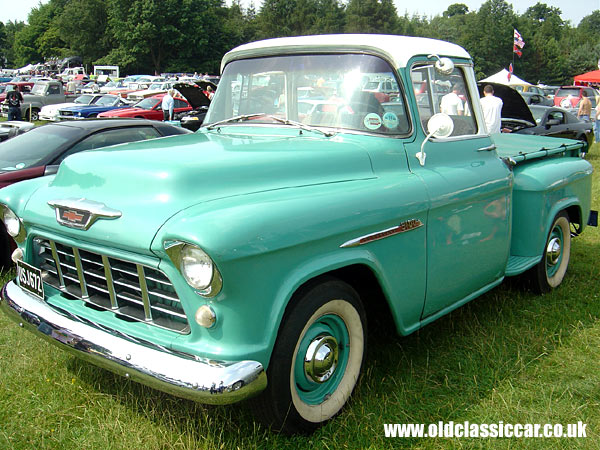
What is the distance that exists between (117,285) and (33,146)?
426 cm

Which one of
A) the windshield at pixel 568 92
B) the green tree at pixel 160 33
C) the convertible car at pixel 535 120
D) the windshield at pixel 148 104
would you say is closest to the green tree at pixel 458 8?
the green tree at pixel 160 33

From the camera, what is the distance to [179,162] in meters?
2.72

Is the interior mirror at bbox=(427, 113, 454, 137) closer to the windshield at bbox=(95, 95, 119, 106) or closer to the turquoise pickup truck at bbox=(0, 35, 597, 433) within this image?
the turquoise pickup truck at bbox=(0, 35, 597, 433)

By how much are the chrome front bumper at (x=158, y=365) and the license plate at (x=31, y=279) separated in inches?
10.7

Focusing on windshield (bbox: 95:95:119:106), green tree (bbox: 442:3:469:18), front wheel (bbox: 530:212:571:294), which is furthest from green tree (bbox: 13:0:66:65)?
green tree (bbox: 442:3:469:18)

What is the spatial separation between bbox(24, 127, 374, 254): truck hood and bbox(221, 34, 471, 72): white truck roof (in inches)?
22.2

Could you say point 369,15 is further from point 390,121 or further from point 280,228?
point 280,228

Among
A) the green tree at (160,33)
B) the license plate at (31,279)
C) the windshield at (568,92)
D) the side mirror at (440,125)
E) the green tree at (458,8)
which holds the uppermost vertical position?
the green tree at (458,8)

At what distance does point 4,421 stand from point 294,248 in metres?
1.84

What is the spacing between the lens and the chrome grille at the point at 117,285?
250cm

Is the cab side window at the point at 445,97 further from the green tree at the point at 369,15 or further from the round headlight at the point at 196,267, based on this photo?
the green tree at the point at 369,15

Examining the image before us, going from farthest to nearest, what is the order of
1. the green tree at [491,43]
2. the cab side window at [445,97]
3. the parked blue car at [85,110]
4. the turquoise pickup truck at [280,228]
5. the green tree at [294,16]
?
1. the green tree at [294,16]
2. the green tree at [491,43]
3. the parked blue car at [85,110]
4. the cab side window at [445,97]
5. the turquoise pickup truck at [280,228]

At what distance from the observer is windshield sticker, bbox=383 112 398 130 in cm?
336

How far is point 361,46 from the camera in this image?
3406mm
